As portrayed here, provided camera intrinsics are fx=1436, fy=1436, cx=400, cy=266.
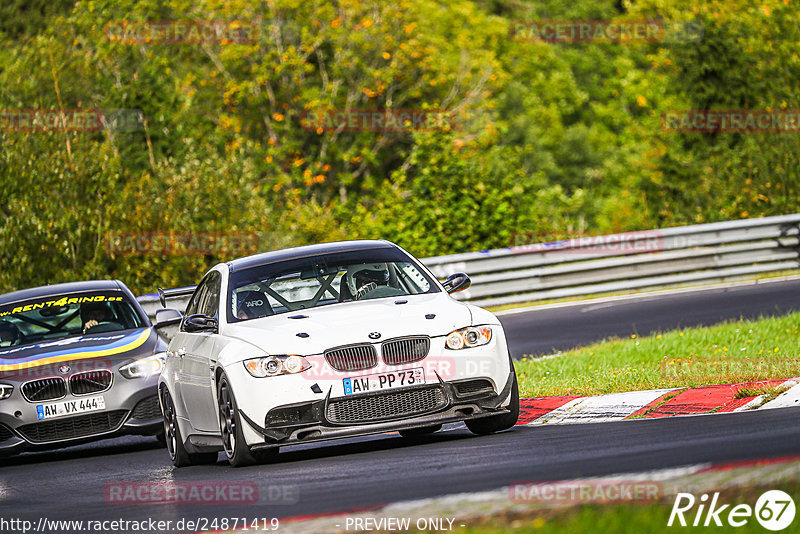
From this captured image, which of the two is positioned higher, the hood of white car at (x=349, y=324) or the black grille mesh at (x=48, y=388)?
the hood of white car at (x=349, y=324)

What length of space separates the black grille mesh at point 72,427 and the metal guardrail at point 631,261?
1076 centimetres

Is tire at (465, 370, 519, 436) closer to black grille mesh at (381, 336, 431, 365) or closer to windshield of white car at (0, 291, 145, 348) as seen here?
black grille mesh at (381, 336, 431, 365)

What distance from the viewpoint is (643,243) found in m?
23.3

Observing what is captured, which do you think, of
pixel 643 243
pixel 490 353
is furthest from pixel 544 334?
pixel 490 353

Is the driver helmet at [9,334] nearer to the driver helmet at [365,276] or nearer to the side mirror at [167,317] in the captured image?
the side mirror at [167,317]

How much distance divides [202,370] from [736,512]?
5.40 metres

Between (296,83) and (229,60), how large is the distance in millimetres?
2208

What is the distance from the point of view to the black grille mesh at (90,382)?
40.4ft

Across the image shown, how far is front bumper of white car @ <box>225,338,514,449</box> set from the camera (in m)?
9.30
